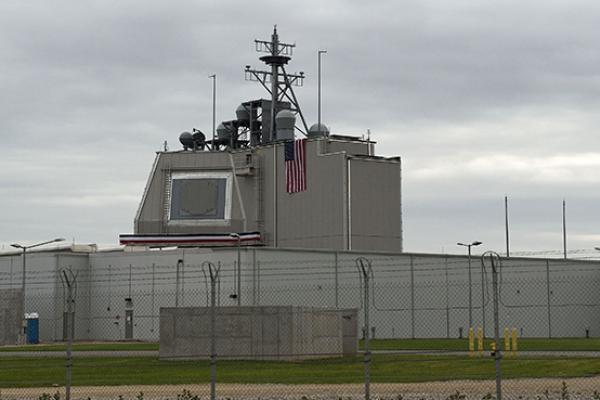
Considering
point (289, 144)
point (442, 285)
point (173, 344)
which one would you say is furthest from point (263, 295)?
point (173, 344)

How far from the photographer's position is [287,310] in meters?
47.1

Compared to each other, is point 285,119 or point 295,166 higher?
point 285,119

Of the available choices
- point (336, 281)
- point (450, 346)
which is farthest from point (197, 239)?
point (450, 346)

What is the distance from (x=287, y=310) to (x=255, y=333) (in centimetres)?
161

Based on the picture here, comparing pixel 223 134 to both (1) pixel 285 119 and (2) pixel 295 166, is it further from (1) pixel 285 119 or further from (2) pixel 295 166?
(2) pixel 295 166

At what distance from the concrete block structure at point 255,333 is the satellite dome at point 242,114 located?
6434cm

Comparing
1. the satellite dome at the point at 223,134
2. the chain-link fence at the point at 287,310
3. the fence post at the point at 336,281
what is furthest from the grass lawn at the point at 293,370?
the satellite dome at the point at 223,134

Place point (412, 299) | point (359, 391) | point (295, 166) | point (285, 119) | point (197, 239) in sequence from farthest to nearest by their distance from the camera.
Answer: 1. point (285, 119)
2. point (197, 239)
3. point (295, 166)
4. point (412, 299)
5. point (359, 391)

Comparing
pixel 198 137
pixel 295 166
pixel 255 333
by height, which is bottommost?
pixel 255 333

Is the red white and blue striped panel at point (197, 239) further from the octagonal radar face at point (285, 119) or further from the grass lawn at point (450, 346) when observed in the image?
the grass lawn at point (450, 346)

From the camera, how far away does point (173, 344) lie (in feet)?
158

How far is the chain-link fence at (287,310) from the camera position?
47.2 meters

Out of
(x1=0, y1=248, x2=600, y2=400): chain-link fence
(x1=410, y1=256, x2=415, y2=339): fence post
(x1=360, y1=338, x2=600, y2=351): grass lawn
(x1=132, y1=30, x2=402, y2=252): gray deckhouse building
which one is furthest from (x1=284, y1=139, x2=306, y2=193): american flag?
(x1=360, y1=338, x2=600, y2=351): grass lawn

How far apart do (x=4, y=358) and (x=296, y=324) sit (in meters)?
16.8
